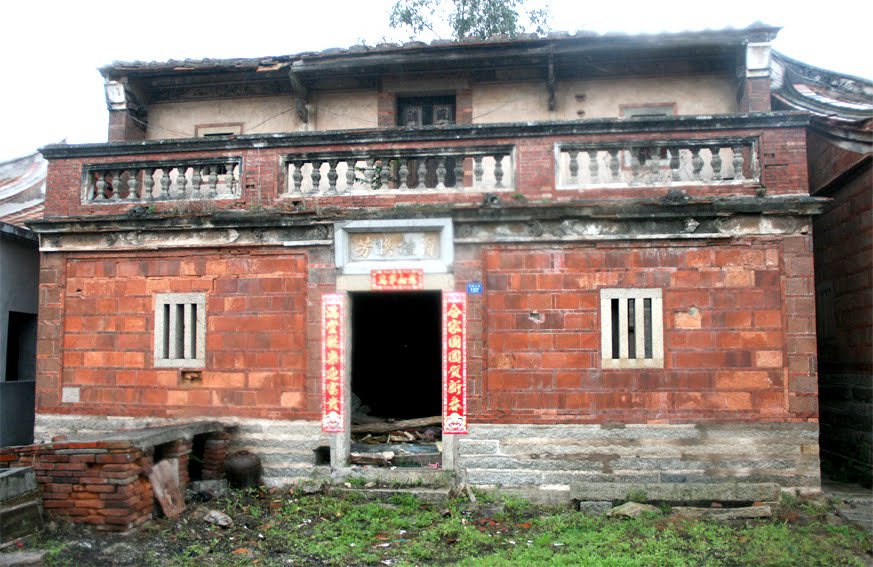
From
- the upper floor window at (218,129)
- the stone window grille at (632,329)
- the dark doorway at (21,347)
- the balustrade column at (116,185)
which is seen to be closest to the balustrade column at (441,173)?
the stone window grille at (632,329)

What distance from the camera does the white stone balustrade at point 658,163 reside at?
26.2 ft

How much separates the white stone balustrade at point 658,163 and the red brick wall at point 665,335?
792mm

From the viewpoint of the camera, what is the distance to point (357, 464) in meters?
8.21

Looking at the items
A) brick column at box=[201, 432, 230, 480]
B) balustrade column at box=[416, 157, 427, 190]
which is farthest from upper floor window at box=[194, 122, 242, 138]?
brick column at box=[201, 432, 230, 480]

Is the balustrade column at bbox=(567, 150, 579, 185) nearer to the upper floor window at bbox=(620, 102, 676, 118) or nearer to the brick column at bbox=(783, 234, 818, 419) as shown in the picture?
the brick column at bbox=(783, 234, 818, 419)

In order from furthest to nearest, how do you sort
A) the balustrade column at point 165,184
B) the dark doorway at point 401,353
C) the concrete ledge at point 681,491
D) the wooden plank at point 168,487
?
the dark doorway at point 401,353 < the balustrade column at point 165,184 < the concrete ledge at point 681,491 < the wooden plank at point 168,487

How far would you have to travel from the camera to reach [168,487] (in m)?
7.32

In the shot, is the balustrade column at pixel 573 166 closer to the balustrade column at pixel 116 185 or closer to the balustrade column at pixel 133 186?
the balustrade column at pixel 133 186

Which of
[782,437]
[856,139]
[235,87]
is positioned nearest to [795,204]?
[856,139]

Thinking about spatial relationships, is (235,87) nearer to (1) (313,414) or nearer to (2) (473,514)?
(1) (313,414)

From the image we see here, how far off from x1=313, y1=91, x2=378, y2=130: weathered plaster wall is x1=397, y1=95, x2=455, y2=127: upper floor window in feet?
1.60

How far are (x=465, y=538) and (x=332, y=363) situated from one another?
2.68 m

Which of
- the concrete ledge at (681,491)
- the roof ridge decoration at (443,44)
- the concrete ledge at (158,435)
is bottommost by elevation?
the concrete ledge at (681,491)

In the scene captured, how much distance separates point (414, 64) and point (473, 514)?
6696 millimetres
